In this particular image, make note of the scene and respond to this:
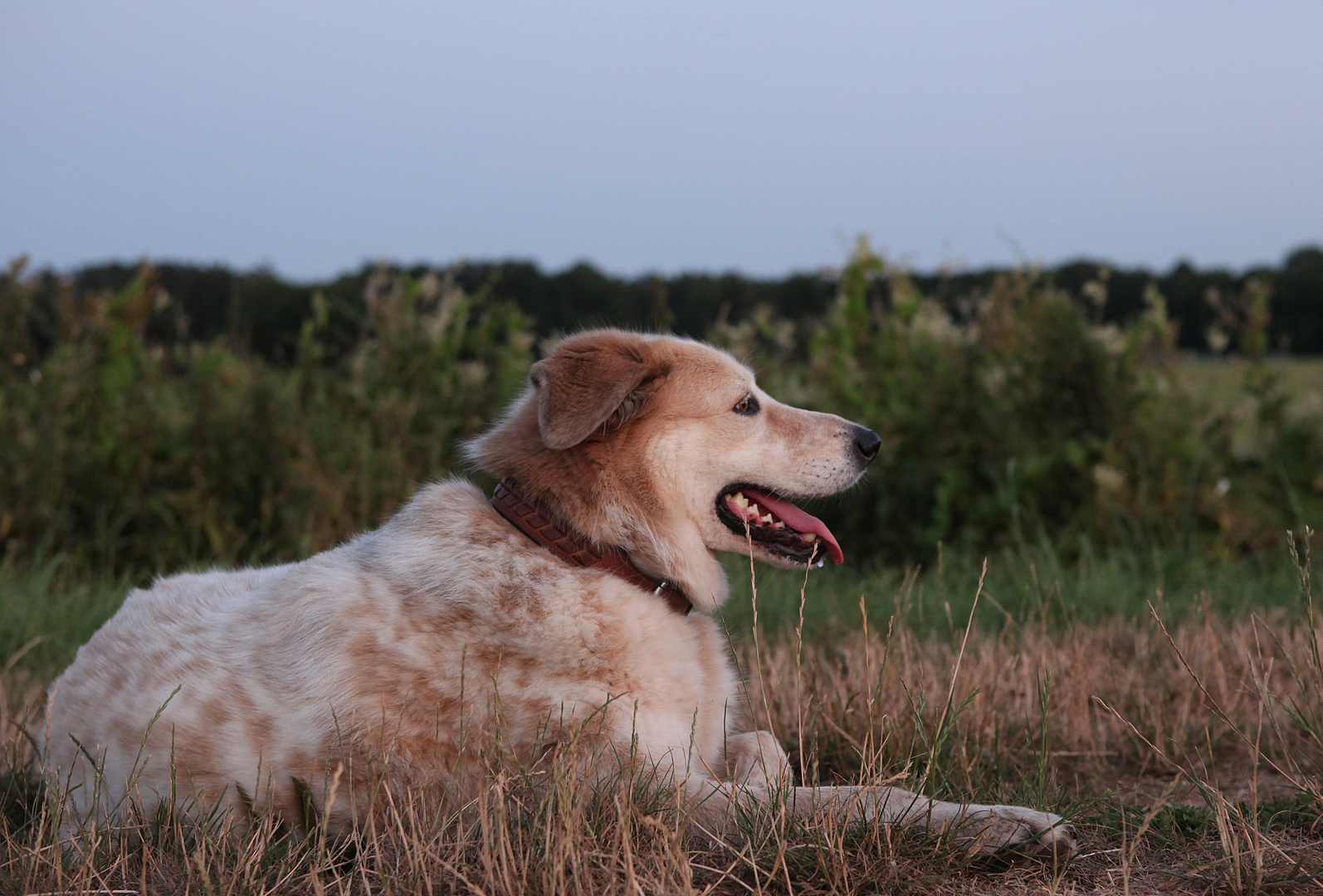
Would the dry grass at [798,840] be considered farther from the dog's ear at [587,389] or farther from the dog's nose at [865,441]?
the dog's ear at [587,389]

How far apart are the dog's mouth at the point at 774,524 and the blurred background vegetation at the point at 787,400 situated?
3218 millimetres

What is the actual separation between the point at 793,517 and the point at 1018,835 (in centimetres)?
144

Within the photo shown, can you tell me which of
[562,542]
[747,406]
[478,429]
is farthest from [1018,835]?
[478,429]

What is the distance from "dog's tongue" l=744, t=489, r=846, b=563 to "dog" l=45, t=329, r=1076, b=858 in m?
0.01

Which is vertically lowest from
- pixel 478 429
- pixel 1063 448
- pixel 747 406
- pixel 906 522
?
pixel 906 522

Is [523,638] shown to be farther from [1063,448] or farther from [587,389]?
[1063,448]

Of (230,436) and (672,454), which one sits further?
(230,436)

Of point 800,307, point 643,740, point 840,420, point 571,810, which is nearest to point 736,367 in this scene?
point 840,420

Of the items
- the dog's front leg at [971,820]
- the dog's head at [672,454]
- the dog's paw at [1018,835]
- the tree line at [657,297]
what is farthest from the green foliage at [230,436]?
the dog's paw at [1018,835]

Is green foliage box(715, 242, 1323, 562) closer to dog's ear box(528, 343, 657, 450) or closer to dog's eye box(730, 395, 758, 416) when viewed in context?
dog's eye box(730, 395, 758, 416)

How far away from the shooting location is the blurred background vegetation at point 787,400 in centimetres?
722

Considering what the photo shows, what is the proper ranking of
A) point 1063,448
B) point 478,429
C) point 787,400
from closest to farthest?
point 1063,448 < point 478,429 < point 787,400

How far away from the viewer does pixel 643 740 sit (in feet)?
9.89

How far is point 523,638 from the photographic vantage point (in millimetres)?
3074
